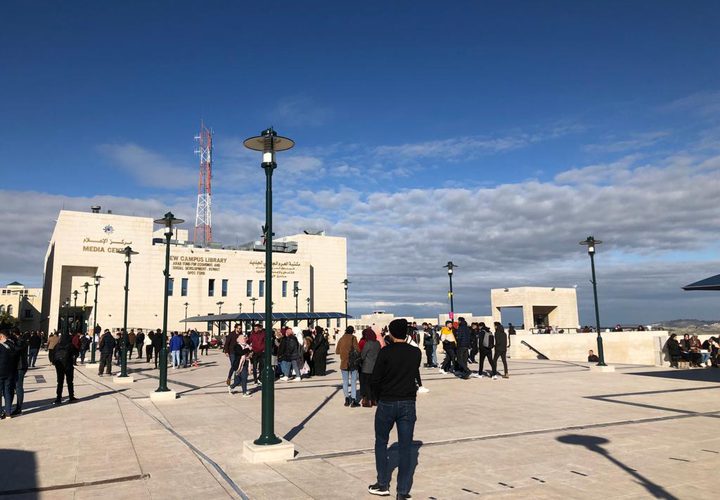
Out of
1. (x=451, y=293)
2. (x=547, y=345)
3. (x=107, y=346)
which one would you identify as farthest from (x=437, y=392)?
(x=547, y=345)

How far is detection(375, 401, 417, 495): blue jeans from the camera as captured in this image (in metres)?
5.26

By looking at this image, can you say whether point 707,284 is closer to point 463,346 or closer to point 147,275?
point 463,346

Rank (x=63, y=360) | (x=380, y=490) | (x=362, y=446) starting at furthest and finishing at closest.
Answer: (x=63, y=360)
(x=362, y=446)
(x=380, y=490)

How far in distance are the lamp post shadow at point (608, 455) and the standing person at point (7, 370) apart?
34.3ft

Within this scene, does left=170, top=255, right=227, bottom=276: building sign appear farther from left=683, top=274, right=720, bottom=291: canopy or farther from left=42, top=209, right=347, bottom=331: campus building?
left=683, top=274, right=720, bottom=291: canopy

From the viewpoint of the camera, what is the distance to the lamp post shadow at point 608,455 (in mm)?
5383

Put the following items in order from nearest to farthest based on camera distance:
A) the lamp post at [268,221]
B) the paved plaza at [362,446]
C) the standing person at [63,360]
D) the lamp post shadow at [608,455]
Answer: the lamp post shadow at [608,455] → the paved plaza at [362,446] → the lamp post at [268,221] → the standing person at [63,360]

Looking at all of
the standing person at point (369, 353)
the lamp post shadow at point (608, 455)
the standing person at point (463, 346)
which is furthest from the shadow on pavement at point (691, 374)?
the standing person at point (369, 353)

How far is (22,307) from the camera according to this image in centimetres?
9956

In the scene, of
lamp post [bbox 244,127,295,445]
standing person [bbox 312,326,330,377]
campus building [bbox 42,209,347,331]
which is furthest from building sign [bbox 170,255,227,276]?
lamp post [bbox 244,127,295,445]

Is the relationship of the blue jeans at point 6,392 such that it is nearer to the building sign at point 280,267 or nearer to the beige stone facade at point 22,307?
the building sign at point 280,267

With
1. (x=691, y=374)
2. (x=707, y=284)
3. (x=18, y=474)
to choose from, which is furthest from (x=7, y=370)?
(x=691, y=374)

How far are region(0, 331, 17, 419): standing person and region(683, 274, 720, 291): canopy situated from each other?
57.2ft

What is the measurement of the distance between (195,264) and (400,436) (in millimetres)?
72023
